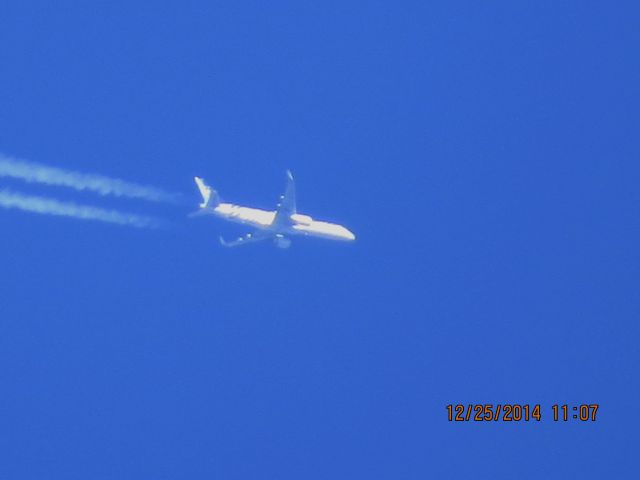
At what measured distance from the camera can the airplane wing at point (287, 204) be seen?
8394cm

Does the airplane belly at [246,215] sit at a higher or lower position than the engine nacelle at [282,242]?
higher

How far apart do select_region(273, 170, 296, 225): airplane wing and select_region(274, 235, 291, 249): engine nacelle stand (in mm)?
926

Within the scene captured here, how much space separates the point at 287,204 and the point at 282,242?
228cm

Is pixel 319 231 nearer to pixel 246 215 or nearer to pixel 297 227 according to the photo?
pixel 297 227

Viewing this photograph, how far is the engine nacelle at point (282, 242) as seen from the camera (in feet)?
275

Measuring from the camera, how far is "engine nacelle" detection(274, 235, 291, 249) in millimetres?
83688

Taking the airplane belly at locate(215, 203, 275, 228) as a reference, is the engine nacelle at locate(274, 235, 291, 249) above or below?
below

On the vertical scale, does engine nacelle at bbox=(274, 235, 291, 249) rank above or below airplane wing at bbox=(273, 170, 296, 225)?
below

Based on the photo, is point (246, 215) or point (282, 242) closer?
point (282, 242)

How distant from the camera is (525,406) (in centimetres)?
9544

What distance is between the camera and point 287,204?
84.2 m

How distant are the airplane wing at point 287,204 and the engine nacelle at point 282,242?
3.04 feet

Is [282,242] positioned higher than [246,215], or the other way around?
[246,215]

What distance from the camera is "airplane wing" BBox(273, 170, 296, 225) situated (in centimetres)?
8394
